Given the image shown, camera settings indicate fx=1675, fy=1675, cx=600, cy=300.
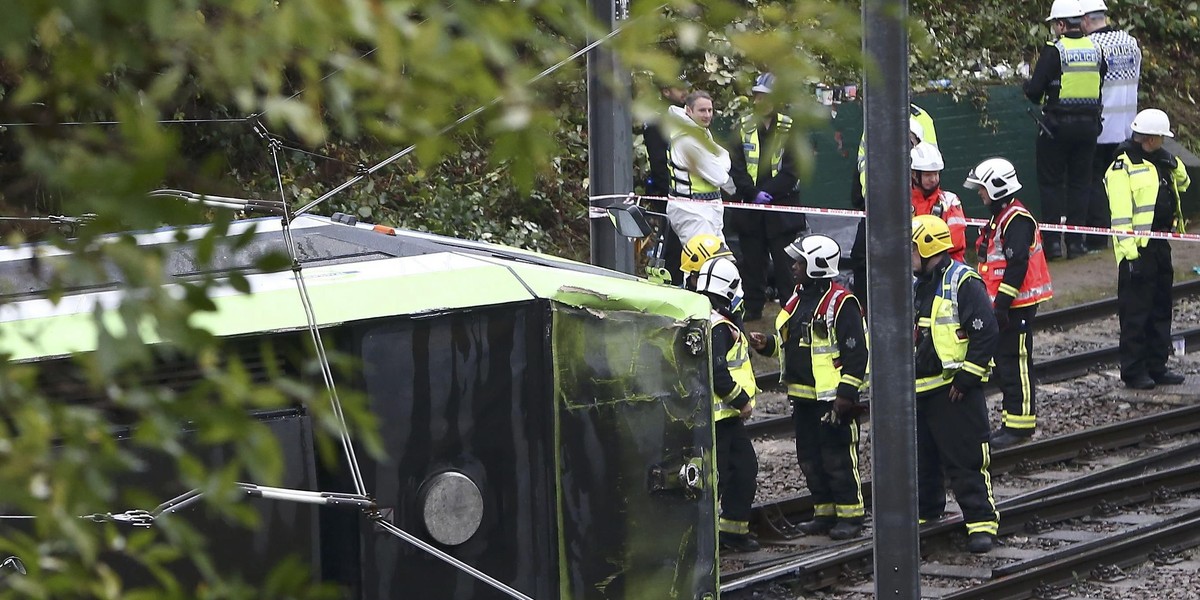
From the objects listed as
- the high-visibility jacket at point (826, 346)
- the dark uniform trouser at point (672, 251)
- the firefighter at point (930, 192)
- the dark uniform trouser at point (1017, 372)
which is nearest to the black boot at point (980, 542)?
the high-visibility jacket at point (826, 346)

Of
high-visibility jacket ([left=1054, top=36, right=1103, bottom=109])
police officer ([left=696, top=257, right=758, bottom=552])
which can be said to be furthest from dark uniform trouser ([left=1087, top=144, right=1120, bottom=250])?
police officer ([left=696, top=257, right=758, bottom=552])

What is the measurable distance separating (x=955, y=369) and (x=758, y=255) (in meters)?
5.54

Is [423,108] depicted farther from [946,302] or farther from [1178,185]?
[1178,185]

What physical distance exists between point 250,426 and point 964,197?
54.0 feet

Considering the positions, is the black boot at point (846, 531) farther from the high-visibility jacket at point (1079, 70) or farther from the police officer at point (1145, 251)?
the high-visibility jacket at point (1079, 70)

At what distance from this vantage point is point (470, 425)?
16.9 feet

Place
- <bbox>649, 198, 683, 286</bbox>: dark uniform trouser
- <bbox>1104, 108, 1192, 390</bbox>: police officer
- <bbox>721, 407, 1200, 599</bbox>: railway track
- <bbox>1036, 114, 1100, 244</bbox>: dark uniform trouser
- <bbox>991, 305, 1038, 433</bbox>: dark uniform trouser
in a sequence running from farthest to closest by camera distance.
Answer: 1. <bbox>1036, 114, 1100, 244</bbox>: dark uniform trouser
2. <bbox>649, 198, 683, 286</bbox>: dark uniform trouser
3. <bbox>1104, 108, 1192, 390</bbox>: police officer
4. <bbox>991, 305, 1038, 433</bbox>: dark uniform trouser
5. <bbox>721, 407, 1200, 599</bbox>: railway track

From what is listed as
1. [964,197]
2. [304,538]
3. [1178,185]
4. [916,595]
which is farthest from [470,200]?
[304,538]

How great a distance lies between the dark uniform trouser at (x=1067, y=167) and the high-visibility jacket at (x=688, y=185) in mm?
4476

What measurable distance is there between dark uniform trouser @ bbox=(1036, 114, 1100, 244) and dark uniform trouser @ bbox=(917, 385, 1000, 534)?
7007 mm

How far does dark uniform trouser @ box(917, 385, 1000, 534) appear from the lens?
401 inches

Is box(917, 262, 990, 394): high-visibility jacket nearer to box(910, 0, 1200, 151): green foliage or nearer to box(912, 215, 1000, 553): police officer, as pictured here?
box(912, 215, 1000, 553): police officer

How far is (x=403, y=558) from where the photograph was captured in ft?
16.6

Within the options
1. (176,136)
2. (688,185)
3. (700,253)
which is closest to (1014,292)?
(700,253)
